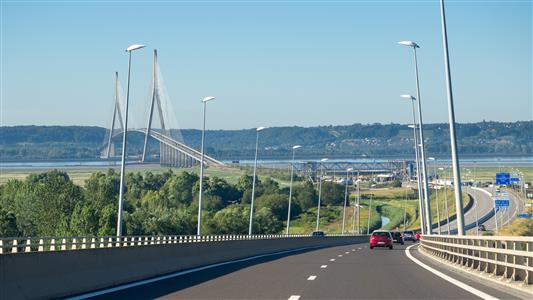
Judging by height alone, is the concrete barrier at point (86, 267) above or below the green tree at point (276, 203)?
below

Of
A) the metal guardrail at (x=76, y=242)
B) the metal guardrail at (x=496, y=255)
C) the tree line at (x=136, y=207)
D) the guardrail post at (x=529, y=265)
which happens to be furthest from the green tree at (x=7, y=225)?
the guardrail post at (x=529, y=265)

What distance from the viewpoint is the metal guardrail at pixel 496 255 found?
22.6m

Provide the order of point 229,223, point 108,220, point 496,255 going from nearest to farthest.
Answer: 1. point 496,255
2. point 108,220
3. point 229,223

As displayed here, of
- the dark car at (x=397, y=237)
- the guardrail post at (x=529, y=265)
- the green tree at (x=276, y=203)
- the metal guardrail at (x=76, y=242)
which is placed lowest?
the guardrail post at (x=529, y=265)

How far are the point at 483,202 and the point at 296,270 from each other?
169 metres

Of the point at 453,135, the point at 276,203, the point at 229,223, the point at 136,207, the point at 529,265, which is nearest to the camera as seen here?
the point at 529,265

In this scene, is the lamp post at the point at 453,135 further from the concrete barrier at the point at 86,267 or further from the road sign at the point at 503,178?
the road sign at the point at 503,178

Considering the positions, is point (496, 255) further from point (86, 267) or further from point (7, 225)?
point (7, 225)

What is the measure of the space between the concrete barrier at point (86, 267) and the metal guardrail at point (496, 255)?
932 cm

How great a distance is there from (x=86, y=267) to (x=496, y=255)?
10.3 m

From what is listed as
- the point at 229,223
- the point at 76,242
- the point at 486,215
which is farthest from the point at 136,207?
the point at 76,242

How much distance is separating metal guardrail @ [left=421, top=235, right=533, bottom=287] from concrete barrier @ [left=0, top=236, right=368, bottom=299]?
932 centimetres

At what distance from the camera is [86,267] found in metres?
23.9

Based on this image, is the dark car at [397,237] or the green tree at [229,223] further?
the green tree at [229,223]
